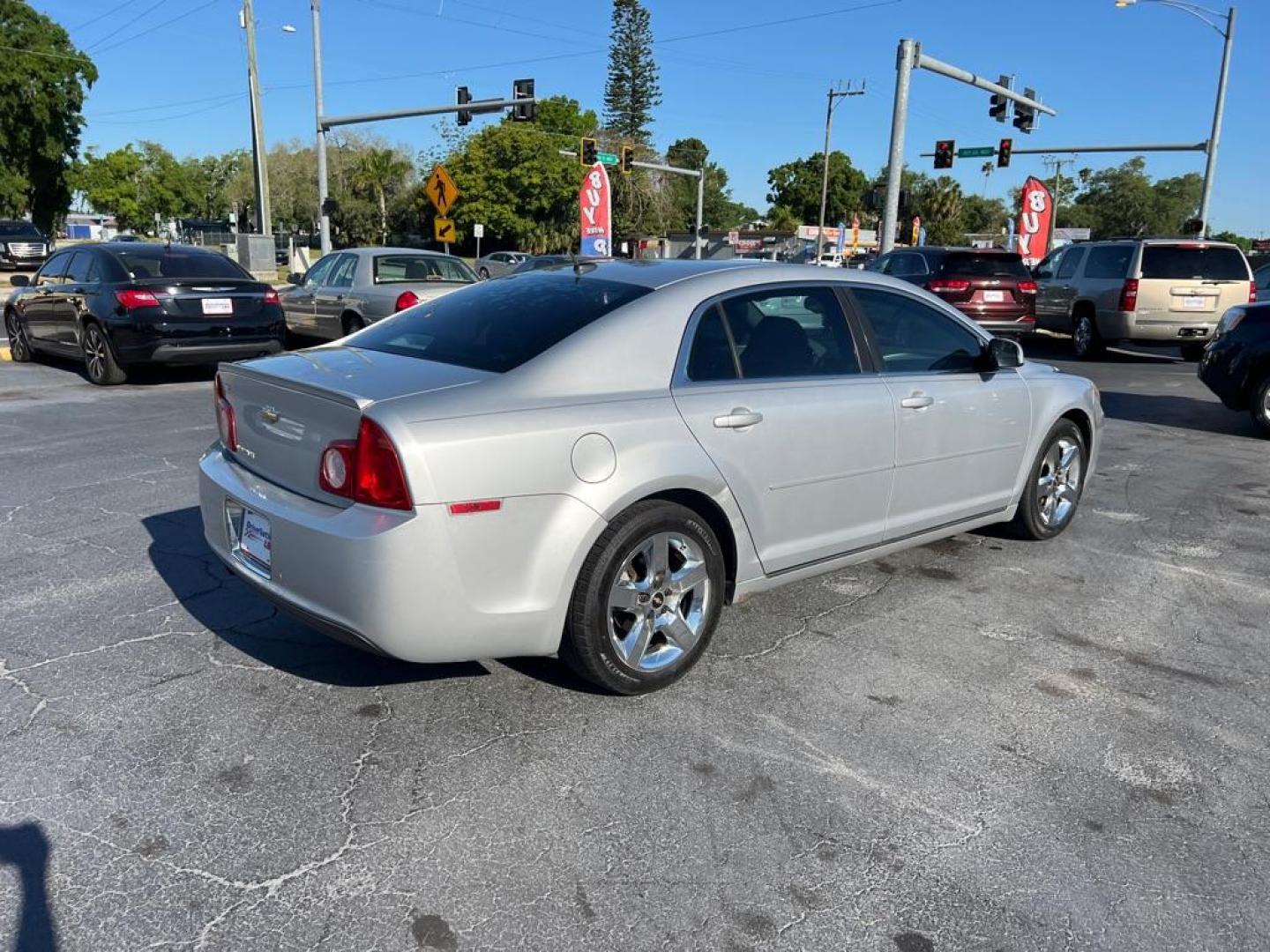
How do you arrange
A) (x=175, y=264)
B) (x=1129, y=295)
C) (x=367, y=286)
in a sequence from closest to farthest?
(x=175, y=264) → (x=367, y=286) → (x=1129, y=295)

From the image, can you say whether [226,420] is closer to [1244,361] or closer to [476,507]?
[476,507]

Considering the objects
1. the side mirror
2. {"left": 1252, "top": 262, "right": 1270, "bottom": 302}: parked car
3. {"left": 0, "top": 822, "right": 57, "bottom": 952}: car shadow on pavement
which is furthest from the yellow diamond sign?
{"left": 0, "top": 822, "right": 57, "bottom": 952}: car shadow on pavement

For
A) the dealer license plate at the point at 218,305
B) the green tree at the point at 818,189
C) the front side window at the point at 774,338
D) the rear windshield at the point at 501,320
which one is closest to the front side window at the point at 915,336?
the front side window at the point at 774,338

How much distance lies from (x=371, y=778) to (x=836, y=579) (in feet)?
8.95

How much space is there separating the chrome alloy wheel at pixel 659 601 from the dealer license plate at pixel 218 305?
8366 millimetres

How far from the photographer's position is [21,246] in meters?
35.4

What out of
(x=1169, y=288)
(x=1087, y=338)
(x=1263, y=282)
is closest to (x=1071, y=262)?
(x=1087, y=338)

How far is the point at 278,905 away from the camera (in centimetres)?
248

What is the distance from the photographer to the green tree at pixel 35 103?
4478 cm

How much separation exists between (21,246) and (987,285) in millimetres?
34358

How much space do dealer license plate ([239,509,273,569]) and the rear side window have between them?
14.4m

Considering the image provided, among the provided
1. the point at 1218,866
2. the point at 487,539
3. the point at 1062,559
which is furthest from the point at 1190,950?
the point at 1062,559

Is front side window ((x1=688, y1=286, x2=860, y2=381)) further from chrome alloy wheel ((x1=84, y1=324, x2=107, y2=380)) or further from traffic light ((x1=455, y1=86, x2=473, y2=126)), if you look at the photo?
traffic light ((x1=455, y1=86, x2=473, y2=126))

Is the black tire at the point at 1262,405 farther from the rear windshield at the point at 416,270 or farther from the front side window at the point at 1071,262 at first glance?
the rear windshield at the point at 416,270
